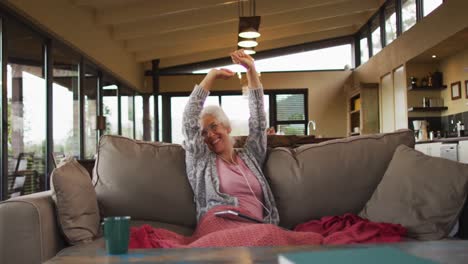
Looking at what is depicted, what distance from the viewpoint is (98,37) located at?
736 cm

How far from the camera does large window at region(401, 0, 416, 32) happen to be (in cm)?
782

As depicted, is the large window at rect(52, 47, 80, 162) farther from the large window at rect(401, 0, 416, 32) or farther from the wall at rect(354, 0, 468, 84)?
the large window at rect(401, 0, 416, 32)

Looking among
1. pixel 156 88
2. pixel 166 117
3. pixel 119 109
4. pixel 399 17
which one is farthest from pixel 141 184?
pixel 166 117

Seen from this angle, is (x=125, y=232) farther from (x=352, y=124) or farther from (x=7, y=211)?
(x=352, y=124)

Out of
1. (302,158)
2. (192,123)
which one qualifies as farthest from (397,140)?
(192,123)

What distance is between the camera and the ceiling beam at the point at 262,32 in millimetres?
9086

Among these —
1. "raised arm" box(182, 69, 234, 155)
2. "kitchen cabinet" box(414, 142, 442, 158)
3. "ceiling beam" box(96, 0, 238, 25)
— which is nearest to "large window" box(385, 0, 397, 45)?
"kitchen cabinet" box(414, 142, 442, 158)

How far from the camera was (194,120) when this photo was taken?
97.8 inches

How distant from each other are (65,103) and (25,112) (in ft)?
4.54

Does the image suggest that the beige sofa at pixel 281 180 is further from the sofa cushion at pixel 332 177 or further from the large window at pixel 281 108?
the large window at pixel 281 108

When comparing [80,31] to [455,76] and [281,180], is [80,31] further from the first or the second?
[455,76]

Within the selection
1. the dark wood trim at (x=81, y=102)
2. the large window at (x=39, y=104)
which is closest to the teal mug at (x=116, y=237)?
the large window at (x=39, y=104)

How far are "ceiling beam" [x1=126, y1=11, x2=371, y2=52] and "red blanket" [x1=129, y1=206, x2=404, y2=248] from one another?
728 centimetres

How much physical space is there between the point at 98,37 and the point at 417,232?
6.36 metres
